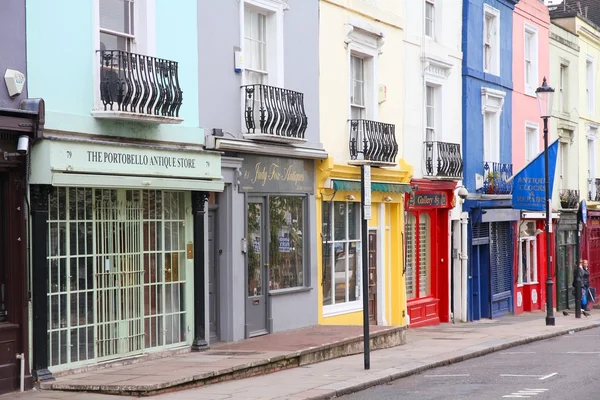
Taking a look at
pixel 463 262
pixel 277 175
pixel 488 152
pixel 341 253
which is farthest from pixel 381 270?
pixel 488 152

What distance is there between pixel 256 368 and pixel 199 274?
234 cm

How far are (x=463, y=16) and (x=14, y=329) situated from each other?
18735 mm

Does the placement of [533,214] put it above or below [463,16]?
below

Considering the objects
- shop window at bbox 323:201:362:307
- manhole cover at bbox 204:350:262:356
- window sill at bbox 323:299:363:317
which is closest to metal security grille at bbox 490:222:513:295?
shop window at bbox 323:201:362:307

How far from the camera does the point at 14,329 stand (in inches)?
525

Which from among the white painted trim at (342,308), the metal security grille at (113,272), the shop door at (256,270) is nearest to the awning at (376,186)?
the white painted trim at (342,308)

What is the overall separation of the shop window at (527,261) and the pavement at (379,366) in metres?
5.72

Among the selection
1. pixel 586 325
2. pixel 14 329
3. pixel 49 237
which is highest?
pixel 49 237

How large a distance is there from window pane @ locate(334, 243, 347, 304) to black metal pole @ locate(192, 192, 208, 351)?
5.61 meters

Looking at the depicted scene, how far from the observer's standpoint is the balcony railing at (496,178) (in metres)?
29.8

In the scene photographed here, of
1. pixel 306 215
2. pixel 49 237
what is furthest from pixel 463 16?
pixel 49 237

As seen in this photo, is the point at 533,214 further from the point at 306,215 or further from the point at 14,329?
the point at 14,329

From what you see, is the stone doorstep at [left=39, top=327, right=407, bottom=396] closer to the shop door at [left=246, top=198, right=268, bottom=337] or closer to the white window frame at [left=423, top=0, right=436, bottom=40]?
the shop door at [left=246, top=198, right=268, bottom=337]

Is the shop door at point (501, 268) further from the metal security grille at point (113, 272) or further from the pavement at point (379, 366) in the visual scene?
the metal security grille at point (113, 272)
